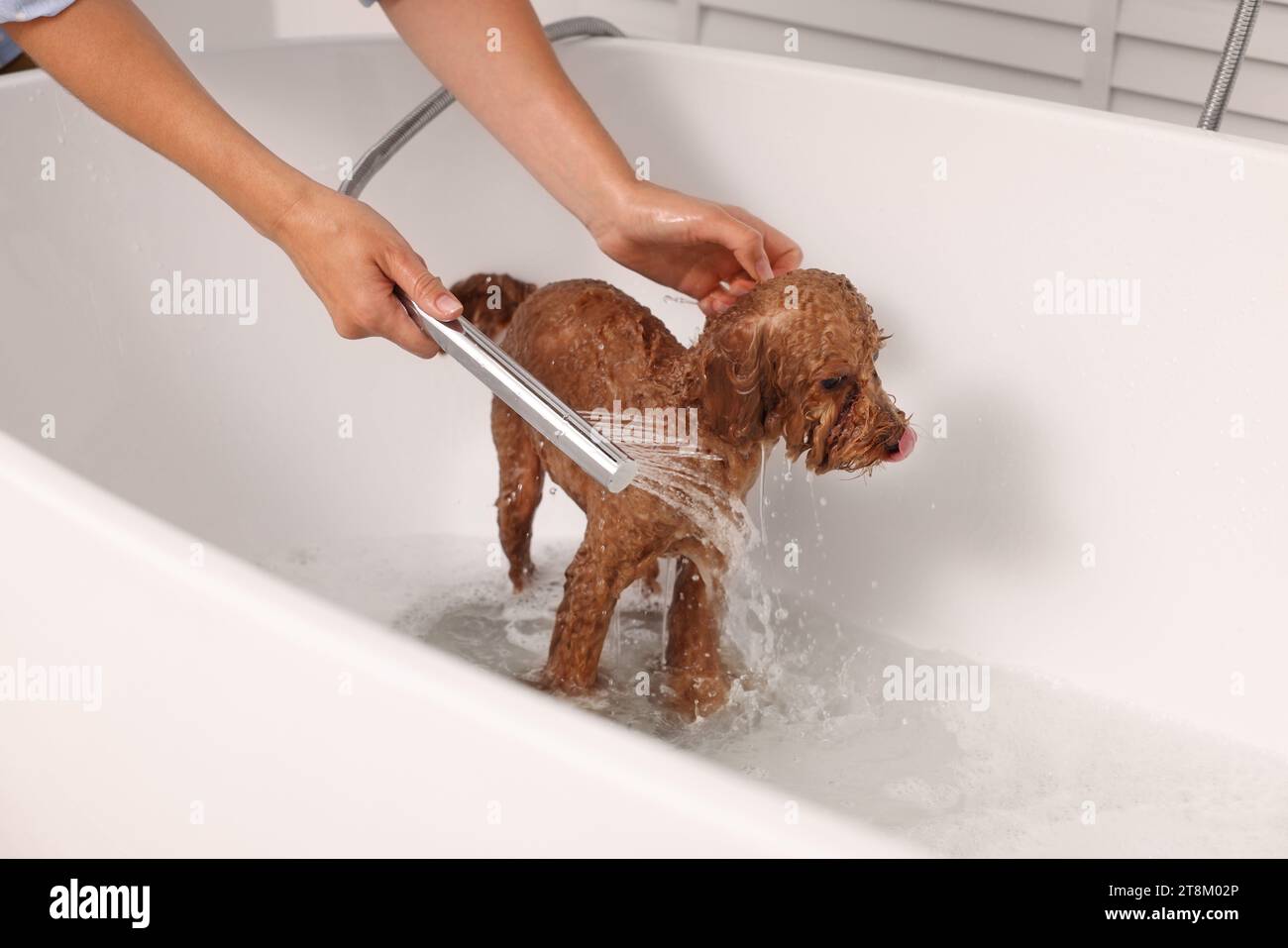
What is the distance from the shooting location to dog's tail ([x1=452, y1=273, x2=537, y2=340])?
136 cm

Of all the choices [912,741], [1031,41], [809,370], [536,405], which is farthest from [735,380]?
[1031,41]

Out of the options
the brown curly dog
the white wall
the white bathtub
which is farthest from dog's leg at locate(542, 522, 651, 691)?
the white wall

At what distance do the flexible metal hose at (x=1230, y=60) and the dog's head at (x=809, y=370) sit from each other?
521mm

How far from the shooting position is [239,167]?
967 mm

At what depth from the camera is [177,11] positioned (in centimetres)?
239

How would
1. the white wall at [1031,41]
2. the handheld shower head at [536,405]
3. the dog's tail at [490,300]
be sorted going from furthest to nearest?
1. the white wall at [1031,41]
2. the dog's tail at [490,300]
3. the handheld shower head at [536,405]

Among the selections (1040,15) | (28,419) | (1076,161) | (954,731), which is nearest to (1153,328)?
(1076,161)

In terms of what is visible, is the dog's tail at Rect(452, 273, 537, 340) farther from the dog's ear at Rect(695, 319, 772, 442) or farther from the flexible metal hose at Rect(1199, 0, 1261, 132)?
the flexible metal hose at Rect(1199, 0, 1261, 132)

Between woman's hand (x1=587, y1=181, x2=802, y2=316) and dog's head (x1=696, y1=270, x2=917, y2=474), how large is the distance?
0.50ft

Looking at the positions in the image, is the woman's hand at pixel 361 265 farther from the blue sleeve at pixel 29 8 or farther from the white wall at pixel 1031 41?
the white wall at pixel 1031 41

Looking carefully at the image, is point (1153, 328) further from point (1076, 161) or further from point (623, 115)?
point (623, 115)

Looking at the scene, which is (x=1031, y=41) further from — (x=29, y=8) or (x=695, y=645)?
(x=29, y=8)

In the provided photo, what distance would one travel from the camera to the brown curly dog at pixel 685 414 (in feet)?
3.13

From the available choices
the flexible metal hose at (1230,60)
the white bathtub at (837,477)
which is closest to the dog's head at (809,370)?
the white bathtub at (837,477)
